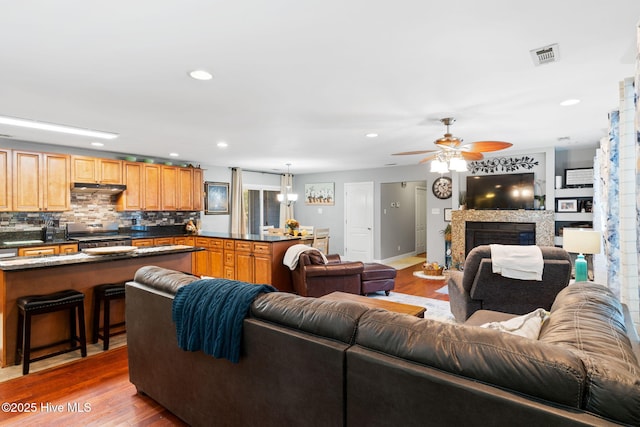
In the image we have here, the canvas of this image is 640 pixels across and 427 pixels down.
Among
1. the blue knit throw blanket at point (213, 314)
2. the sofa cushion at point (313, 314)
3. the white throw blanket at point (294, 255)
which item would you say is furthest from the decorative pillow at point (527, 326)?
the white throw blanket at point (294, 255)

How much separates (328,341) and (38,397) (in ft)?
7.82

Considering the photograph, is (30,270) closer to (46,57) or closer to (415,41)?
(46,57)

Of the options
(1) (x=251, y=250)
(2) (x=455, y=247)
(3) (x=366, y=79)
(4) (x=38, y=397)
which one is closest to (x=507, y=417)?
(3) (x=366, y=79)

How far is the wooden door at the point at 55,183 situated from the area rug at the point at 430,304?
5.09 m

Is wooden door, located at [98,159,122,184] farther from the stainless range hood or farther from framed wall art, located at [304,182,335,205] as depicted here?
framed wall art, located at [304,182,335,205]

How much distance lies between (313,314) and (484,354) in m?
0.69

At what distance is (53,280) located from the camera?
3.10 metres

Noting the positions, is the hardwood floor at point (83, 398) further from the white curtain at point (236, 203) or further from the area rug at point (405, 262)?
the area rug at point (405, 262)

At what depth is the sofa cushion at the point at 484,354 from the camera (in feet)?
3.20

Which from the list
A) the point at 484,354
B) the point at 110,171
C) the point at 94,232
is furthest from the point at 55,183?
the point at 484,354

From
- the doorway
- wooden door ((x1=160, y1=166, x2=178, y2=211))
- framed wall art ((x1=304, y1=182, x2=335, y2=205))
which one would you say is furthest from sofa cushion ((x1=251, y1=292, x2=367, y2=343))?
framed wall art ((x1=304, y1=182, x2=335, y2=205))

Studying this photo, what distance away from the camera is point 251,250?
17.6ft

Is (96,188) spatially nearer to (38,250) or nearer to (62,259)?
(38,250)

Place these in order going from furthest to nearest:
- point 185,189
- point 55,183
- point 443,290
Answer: point 185,189
point 443,290
point 55,183
